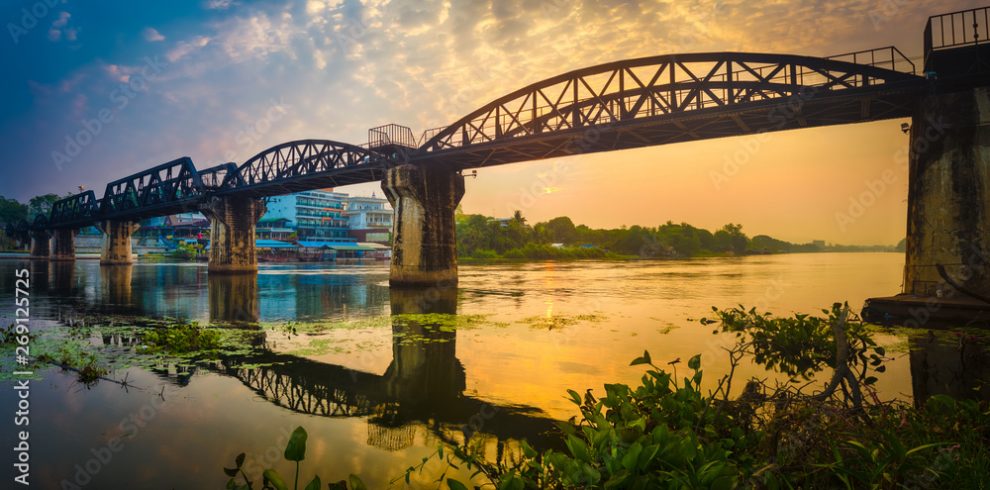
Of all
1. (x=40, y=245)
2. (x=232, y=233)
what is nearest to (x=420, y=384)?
(x=232, y=233)

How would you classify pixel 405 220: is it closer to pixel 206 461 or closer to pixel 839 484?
pixel 206 461

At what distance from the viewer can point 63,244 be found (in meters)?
101

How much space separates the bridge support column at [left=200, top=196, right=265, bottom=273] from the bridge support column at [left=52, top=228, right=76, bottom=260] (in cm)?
6627

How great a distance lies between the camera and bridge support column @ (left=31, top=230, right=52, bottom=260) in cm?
10569

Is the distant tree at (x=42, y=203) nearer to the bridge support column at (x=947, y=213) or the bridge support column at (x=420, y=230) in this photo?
the bridge support column at (x=420, y=230)

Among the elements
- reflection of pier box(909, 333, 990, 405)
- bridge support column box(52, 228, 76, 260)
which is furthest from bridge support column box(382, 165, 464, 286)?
bridge support column box(52, 228, 76, 260)

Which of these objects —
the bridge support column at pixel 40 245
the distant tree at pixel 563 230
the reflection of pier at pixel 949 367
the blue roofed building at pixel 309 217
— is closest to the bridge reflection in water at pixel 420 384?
the reflection of pier at pixel 949 367

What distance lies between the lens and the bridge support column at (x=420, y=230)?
39500 millimetres

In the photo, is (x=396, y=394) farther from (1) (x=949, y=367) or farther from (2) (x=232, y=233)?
(2) (x=232, y=233)

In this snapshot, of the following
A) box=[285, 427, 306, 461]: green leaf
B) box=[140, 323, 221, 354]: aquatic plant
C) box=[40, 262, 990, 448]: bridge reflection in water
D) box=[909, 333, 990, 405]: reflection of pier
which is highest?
box=[285, 427, 306, 461]: green leaf

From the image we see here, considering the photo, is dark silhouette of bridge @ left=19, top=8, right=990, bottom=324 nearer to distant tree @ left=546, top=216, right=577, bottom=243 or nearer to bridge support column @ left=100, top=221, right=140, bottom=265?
bridge support column @ left=100, top=221, right=140, bottom=265

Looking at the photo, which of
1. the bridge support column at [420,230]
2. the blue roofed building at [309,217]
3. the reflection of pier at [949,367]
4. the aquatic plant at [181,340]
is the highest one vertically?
the blue roofed building at [309,217]

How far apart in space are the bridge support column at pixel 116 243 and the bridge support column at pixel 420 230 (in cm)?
7025

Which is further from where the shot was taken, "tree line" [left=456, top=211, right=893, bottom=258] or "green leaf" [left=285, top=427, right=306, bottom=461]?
"tree line" [left=456, top=211, right=893, bottom=258]
